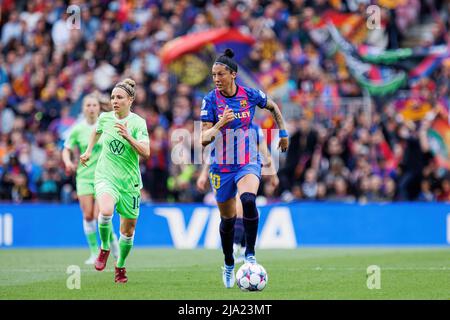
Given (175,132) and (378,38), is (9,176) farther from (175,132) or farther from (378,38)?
(378,38)

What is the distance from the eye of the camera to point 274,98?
76.3 ft

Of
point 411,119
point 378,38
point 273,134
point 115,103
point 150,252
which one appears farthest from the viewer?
point 378,38

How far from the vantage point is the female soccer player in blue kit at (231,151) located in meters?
11.9

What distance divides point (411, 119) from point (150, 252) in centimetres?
723

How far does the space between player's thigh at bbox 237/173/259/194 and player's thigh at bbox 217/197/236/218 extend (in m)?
0.31

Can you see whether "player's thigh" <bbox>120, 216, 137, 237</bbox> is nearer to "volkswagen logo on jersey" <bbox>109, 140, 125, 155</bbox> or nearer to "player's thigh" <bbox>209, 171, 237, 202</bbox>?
"volkswagen logo on jersey" <bbox>109, 140, 125, 155</bbox>

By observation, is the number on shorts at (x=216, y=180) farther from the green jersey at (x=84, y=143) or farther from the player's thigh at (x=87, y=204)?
the player's thigh at (x=87, y=204)

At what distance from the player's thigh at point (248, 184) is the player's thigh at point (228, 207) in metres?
0.31

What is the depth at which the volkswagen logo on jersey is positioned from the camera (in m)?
12.8

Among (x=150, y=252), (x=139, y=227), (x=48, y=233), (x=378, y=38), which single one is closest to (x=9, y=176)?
(x=48, y=233)

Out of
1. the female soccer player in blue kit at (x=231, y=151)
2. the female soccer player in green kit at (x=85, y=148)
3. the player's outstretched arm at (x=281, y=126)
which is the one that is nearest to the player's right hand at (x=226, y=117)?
the female soccer player in blue kit at (x=231, y=151)

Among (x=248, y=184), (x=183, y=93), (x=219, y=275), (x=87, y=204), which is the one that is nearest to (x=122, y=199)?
(x=248, y=184)
